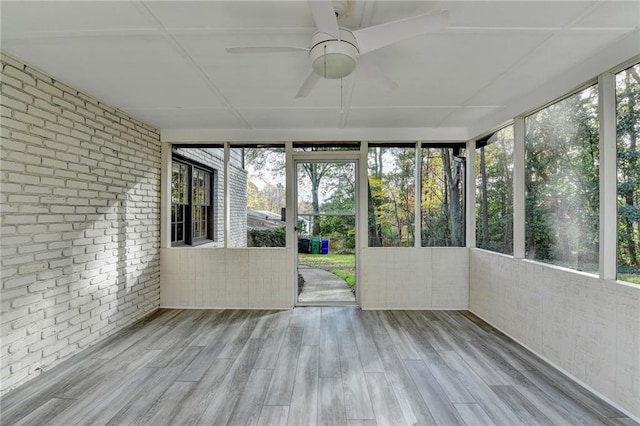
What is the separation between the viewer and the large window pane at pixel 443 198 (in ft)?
13.6

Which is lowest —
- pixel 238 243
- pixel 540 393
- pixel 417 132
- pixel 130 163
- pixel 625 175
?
pixel 540 393

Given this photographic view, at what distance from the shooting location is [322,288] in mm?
4336

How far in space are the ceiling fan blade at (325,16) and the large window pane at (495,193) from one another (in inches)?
105

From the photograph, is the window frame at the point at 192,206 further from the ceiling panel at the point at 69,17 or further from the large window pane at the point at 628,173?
the large window pane at the point at 628,173

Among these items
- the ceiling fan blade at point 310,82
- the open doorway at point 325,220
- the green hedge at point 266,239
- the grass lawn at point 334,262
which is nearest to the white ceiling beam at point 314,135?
the open doorway at point 325,220

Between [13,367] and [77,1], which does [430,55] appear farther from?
[13,367]

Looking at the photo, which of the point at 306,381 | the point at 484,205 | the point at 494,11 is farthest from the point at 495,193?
the point at 306,381

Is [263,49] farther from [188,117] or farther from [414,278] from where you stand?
[414,278]

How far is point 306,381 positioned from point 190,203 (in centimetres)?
312

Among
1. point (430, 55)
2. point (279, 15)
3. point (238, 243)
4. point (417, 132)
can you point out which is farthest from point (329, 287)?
point (279, 15)


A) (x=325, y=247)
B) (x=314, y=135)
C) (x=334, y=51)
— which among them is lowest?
(x=325, y=247)

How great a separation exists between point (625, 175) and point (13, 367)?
4546 mm

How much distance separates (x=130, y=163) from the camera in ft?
11.6

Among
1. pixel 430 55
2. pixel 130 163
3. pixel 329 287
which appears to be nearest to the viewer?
pixel 430 55
